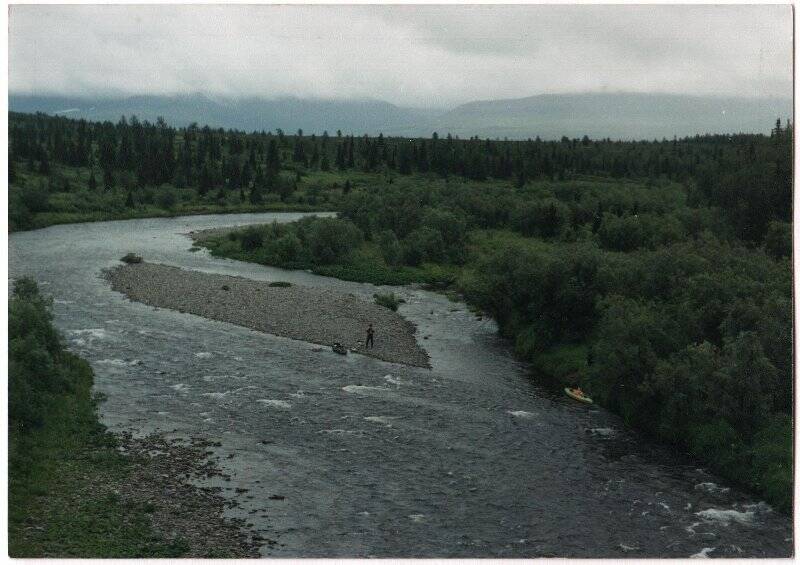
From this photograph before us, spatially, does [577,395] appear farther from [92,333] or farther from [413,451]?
[92,333]

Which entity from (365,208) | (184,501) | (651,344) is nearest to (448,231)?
(365,208)

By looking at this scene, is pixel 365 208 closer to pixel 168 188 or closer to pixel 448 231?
Result: pixel 448 231

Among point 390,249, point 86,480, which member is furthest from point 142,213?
point 86,480

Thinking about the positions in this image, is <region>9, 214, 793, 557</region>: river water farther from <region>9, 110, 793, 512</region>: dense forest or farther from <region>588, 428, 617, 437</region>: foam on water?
<region>9, 110, 793, 512</region>: dense forest

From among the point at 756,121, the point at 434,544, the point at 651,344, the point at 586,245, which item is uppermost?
the point at 756,121

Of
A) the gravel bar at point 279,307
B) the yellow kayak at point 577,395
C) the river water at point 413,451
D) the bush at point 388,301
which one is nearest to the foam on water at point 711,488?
the river water at point 413,451
